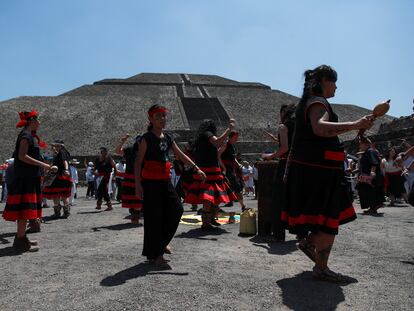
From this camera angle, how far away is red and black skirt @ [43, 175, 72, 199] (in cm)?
1000

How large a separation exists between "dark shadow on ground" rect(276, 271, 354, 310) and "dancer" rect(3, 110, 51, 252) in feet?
11.6

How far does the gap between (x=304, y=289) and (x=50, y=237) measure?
4.80m

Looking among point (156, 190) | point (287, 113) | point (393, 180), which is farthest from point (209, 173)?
point (393, 180)

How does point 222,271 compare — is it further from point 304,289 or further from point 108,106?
point 108,106

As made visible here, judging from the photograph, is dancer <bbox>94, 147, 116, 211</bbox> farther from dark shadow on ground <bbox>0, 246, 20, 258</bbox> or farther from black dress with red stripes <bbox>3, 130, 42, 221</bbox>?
black dress with red stripes <bbox>3, 130, 42, 221</bbox>

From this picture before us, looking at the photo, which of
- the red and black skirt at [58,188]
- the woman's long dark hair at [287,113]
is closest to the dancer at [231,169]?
the woman's long dark hair at [287,113]

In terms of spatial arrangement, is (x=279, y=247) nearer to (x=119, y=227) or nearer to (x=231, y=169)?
(x=231, y=169)

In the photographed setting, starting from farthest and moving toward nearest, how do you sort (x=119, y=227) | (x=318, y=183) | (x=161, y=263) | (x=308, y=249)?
(x=119, y=227) < (x=161, y=263) < (x=308, y=249) < (x=318, y=183)

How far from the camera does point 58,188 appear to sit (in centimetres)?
1005

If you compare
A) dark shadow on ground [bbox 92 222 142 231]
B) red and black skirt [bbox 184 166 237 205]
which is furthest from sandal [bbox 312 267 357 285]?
dark shadow on ground [bbox 92 222 142 231]

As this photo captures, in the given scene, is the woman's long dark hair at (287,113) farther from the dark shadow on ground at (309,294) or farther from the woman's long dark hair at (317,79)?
the dark shadow on ground at (309,294)

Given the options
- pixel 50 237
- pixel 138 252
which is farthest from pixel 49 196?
pixel 138 252

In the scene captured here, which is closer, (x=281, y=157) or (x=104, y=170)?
(x=281, y=157)

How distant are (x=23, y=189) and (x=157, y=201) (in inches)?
87.9
